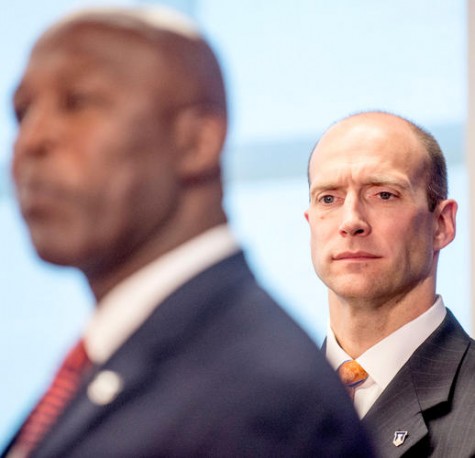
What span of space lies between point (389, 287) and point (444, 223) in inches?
9.0

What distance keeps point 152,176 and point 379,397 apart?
0.88 meters

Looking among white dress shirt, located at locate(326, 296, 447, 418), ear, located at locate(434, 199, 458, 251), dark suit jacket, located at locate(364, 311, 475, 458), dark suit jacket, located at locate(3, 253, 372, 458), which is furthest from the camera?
ear, located at locate(434, 199, 458, 251)

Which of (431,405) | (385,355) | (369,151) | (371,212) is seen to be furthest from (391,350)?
(369,151)

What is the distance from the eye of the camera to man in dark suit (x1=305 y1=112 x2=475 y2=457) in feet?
5.60

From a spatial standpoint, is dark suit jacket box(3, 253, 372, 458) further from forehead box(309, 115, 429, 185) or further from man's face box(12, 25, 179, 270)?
forehead box(309, 115, 429, 185)

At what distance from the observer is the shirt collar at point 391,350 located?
178cm

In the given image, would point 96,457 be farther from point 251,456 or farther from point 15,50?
point 15,50

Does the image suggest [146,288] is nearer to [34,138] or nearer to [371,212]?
[34,138]

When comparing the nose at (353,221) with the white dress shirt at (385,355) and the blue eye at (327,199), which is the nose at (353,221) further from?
the white dress shirt at (385,355)

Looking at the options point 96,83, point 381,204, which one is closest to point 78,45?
point 96,83

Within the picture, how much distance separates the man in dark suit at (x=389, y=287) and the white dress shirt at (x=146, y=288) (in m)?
0.79

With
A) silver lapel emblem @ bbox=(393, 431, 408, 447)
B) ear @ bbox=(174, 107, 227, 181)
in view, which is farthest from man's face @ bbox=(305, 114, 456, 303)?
ear @ bbox=(174, 107, 227, 181)

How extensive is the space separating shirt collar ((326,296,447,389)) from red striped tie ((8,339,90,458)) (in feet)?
2.83

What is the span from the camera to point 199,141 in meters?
0.98
